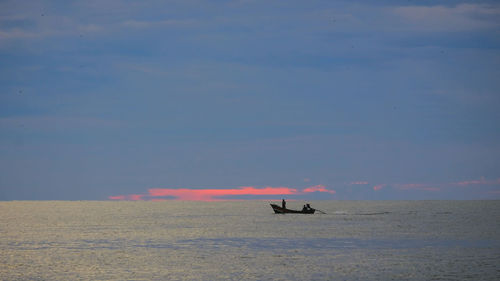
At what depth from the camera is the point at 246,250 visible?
6056cm

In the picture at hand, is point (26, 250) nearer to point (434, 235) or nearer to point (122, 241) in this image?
point (122, 241)

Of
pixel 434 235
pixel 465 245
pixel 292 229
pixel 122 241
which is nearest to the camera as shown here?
pixel 465 245

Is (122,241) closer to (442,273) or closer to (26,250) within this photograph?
(26,250)

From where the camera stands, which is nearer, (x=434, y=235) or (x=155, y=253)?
(x=155, y=253)

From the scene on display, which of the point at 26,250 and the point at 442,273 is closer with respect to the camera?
the point at 442,273

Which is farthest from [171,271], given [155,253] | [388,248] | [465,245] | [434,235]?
[434,235]

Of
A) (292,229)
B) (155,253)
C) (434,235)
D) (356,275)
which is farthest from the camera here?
(292,229)

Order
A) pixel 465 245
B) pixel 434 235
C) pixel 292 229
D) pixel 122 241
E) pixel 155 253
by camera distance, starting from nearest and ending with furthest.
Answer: pixel 155 253 < pixel 465 245 < pixel 122 241 < pixel 434 235 < pixel 292 229

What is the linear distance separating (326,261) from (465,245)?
21574 millimetres

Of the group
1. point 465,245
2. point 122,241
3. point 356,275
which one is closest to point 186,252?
point 122,241

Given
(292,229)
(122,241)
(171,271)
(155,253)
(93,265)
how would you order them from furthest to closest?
(292,229)
(122,241)
(155,253)
(93,265)
(171,271)

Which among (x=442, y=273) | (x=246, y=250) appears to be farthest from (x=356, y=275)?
(x=246, y=250)

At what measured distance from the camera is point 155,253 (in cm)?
5828

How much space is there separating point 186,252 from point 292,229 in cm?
3349
